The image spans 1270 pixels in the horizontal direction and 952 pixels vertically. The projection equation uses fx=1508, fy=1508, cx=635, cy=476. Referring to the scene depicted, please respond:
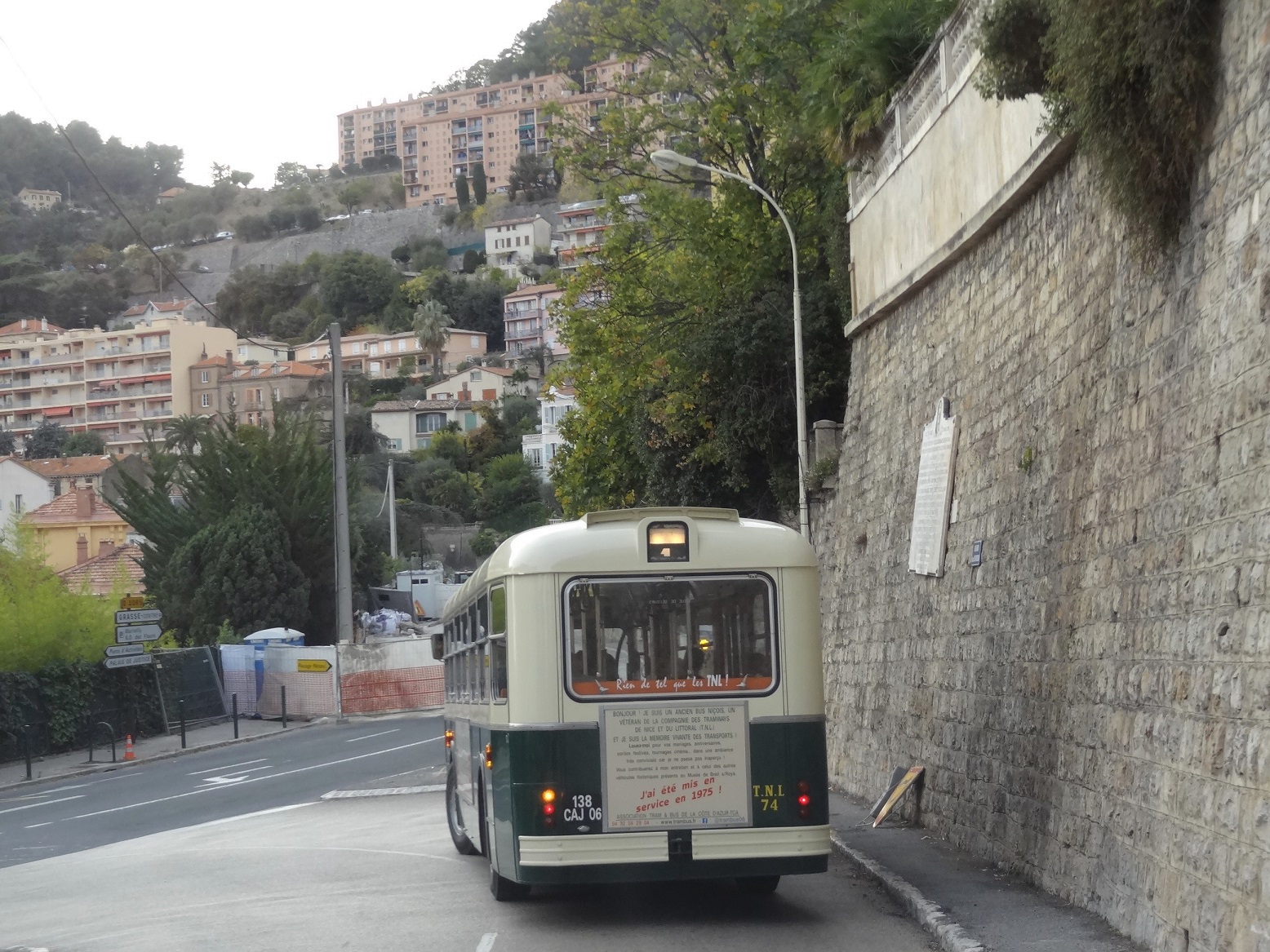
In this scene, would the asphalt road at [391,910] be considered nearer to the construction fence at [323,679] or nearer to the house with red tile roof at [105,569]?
the construction fence at [323,679]

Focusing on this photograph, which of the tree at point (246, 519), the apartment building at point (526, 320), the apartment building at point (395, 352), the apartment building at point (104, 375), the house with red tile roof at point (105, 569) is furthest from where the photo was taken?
the apartment building at point (395, 352)

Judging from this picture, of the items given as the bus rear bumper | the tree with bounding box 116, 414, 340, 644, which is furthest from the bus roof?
the tree with bounding box 116, 414, 340, 644

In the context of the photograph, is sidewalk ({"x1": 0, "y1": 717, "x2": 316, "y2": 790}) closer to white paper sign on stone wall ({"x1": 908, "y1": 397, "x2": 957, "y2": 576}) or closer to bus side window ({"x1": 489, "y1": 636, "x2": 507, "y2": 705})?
white paper sign on stone wall ({"x1": 908, "y1": 397, "x2": 957, "y2": 576})

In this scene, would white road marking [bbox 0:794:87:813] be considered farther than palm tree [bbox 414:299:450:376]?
No

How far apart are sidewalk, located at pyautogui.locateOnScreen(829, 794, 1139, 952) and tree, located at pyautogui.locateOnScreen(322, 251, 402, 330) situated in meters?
180

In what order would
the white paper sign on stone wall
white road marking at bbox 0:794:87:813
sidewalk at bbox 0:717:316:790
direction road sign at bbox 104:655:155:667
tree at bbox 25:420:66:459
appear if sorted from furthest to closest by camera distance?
tree at bbox 25:420:66:459 < direction road sign at bbox 104:655:155:667 < sidewalk at bbox 0:717:316:790 < white road marking at bbox 0:794:87:813 < the white paper sign on stone wall

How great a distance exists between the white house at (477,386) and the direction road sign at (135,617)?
11383 cm

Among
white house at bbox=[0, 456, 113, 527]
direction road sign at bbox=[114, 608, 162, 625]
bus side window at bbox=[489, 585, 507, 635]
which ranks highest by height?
white house at bbox=[0, 456, 113, 527]

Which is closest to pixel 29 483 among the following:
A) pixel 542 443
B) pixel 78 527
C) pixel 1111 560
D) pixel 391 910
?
pixel 78 527

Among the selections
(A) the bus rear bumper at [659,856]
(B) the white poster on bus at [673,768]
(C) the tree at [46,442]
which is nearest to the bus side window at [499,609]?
(B) the white poster on bus at [673,768]

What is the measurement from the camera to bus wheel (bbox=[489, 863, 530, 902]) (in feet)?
36.4

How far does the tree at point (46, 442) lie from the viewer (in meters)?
147

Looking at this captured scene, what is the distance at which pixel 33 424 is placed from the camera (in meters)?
169

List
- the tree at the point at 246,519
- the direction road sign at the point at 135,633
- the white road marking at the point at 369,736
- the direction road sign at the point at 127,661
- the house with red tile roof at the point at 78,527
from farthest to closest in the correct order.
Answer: the house with red tile roof at the point at 78,527, the tree at the point at 246,519, the white road marking at the point at 369,736, the direction road sign at the point at 135,633, the direction road sign at the point at 127,661
